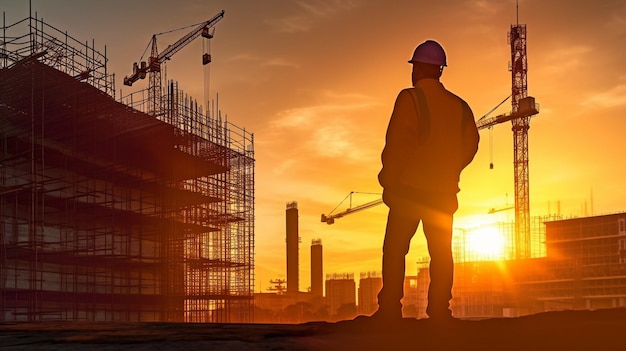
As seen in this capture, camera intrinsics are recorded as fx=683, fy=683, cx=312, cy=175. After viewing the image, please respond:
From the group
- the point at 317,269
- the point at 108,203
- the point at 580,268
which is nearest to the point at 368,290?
the point at 317,269

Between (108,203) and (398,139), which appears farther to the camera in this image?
(108,203)

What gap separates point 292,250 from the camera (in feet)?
467

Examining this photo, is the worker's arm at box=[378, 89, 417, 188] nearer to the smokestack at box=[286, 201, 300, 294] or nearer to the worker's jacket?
the worker's jacket

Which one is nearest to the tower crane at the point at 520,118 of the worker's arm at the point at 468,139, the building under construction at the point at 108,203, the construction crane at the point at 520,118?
the construction crane at the point at 520,118

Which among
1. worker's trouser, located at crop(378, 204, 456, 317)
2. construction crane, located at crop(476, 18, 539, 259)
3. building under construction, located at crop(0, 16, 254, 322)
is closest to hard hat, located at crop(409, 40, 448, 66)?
worker's trouser, located at crop(378, 204, 456, 317)

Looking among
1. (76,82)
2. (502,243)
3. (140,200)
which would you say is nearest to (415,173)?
(76,82)

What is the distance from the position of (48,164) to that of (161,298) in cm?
1015

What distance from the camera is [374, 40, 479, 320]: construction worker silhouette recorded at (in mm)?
A: 5094

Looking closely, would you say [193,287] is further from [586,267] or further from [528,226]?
[586,267]

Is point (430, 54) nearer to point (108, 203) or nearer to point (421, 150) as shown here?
point (421, 150)

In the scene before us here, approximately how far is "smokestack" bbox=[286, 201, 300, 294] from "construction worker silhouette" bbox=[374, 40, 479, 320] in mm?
136901

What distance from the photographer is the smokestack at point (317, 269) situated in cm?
15675

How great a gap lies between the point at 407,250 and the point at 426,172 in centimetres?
64

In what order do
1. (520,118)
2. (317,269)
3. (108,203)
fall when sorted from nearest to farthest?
1. (108,203)
2. (520,118)
3. (317,269)
